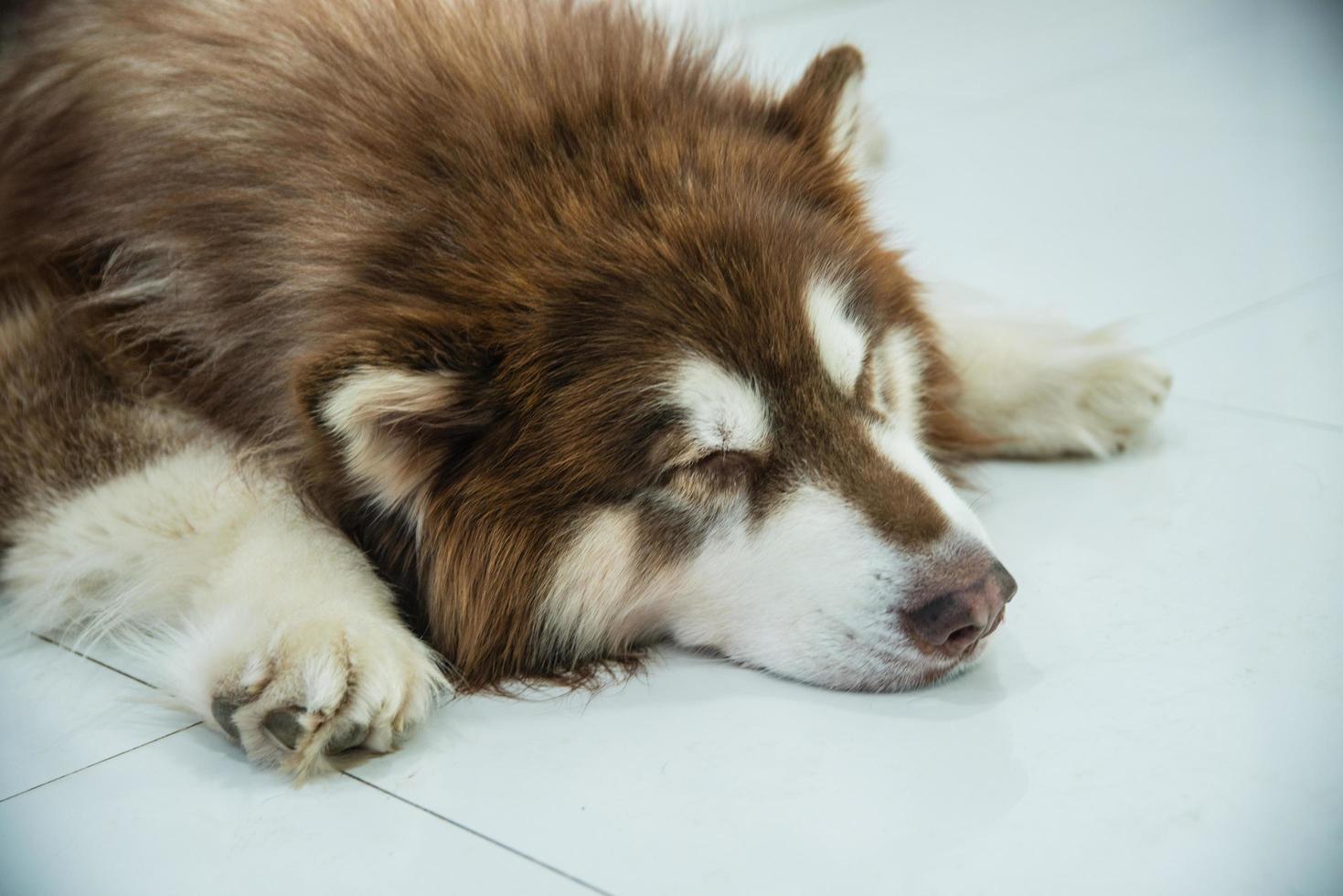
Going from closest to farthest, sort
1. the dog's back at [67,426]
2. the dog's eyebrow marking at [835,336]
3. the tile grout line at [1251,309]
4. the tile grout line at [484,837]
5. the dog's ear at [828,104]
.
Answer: the tile grout line at [484,837], the dog's eyebrow marking at [835,336], the dog's back at [67,426], the dog's ear at [828,104], the tile grout line at [1251,309]

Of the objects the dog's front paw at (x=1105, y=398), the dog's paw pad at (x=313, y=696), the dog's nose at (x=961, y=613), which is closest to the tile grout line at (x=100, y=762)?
the dog's paw pad at (x=313, y=696)

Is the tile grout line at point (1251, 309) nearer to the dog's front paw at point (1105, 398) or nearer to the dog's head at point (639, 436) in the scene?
the dog's front paw at point (1105, 398)

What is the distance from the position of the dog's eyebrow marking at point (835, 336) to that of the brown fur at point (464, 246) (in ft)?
0.12

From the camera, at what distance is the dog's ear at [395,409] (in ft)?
6.31

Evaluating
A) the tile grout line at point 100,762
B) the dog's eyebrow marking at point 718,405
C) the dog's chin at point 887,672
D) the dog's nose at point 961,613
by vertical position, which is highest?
the dog's eyebrow marking at point 718,405

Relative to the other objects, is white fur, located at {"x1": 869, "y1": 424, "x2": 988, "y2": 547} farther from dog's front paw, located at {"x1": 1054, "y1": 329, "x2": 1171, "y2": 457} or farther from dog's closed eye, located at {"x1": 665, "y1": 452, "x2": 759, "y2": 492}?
dog's front paw, located at {"x1": 1054, "y1": 329, "x2": 1171, "y2": 457}

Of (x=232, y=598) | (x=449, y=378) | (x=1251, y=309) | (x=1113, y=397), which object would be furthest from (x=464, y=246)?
(x=1251, y=309)

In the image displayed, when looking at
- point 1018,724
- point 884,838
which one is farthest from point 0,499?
point 1018,724

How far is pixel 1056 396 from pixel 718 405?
121 centimetres

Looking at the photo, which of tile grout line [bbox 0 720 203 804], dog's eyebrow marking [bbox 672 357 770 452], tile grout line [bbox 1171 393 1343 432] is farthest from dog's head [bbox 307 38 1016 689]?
tile grout line [bbox 1171 393 1343 432]

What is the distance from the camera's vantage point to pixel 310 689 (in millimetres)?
1906

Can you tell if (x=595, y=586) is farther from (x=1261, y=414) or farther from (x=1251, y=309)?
(x=1251, y=309)

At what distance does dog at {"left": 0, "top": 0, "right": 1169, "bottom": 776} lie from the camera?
Result: 79.8 inches

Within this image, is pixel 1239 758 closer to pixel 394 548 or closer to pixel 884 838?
pixel 884 838
